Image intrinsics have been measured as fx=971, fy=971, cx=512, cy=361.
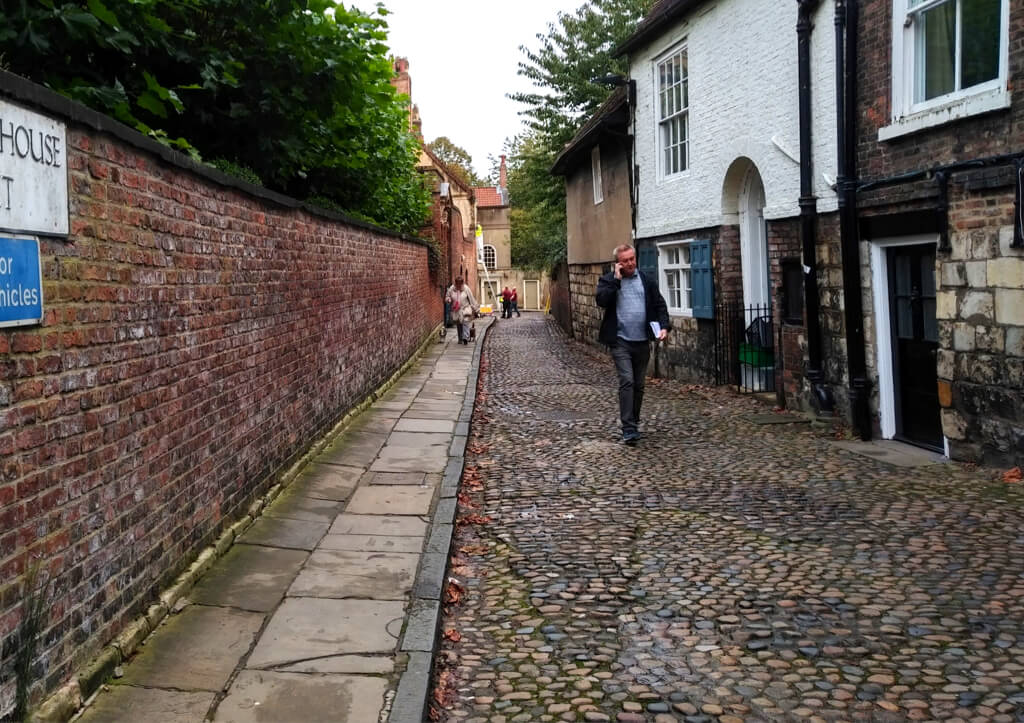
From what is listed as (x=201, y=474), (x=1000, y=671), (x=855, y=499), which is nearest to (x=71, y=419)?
(x=201, y=474)

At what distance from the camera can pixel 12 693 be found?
Answer: 10.2 feet

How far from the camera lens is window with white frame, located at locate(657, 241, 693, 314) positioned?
15500mm

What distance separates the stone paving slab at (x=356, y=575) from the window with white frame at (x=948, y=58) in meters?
5.79

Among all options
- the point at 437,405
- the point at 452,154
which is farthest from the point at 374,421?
the point at 452,154

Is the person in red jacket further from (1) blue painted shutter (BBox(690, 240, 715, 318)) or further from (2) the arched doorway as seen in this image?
(2) the arched doorway

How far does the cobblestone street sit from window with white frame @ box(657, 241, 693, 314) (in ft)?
20.7

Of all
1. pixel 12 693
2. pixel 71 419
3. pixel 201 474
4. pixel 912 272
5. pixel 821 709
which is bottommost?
pixel 821 709

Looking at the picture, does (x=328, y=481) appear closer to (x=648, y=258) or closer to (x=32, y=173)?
(x=32, y=173)

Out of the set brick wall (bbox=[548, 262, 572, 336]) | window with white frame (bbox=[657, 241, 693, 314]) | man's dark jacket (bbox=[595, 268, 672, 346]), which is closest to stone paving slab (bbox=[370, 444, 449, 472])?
man's dark jacket (bbox=[595, 268, 672, 346])

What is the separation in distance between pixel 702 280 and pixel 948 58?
6257mm

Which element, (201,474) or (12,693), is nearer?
(12,693)

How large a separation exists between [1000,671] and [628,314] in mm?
6181

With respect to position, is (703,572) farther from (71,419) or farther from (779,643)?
(71,419)

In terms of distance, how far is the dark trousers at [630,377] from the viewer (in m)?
9.80
